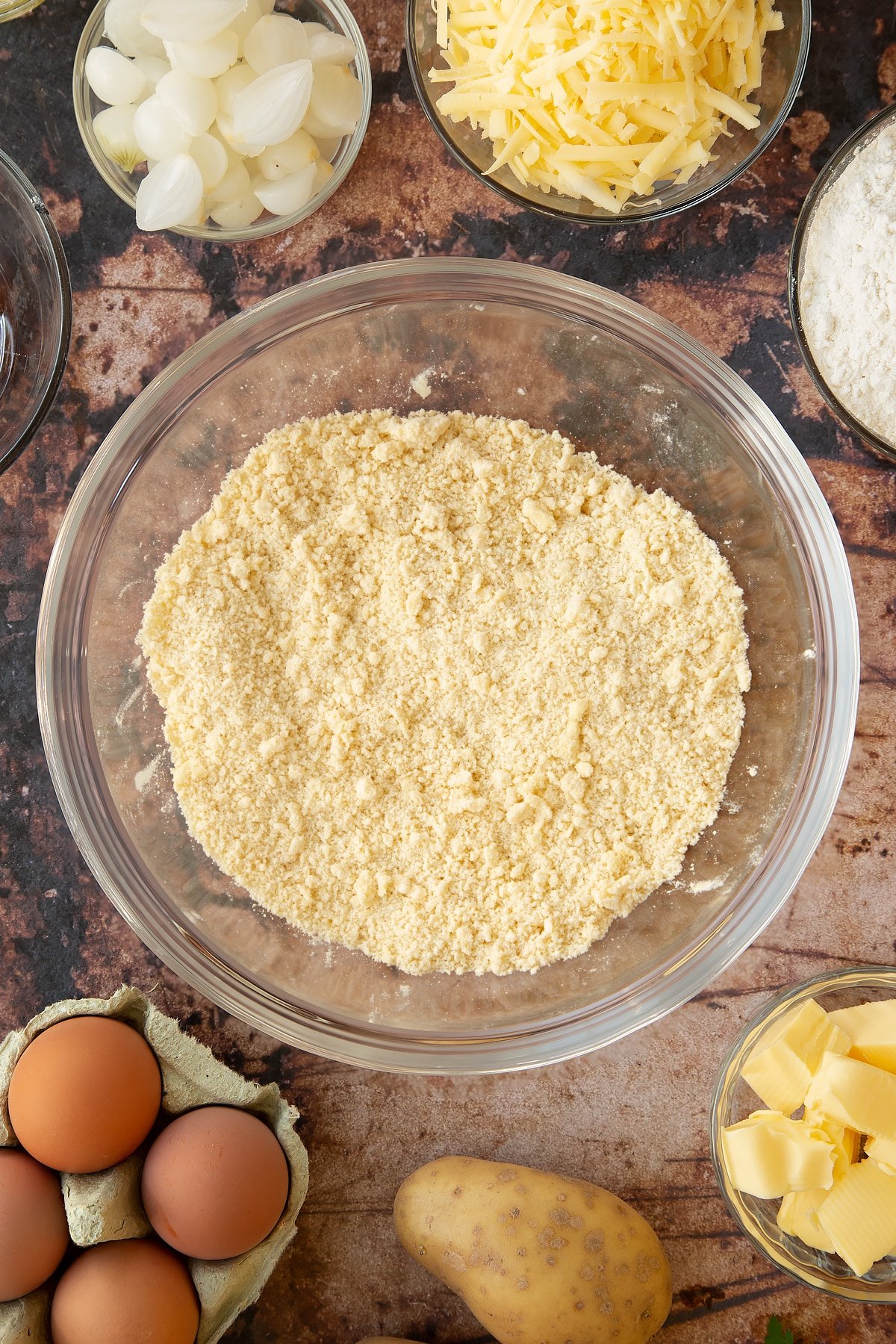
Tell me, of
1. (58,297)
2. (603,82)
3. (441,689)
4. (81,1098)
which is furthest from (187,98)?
(81,1098)

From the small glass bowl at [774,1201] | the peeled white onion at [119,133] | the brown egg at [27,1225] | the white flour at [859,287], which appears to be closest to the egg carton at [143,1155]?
the brown egg at [27,1225]

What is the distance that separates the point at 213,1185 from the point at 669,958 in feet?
2.32

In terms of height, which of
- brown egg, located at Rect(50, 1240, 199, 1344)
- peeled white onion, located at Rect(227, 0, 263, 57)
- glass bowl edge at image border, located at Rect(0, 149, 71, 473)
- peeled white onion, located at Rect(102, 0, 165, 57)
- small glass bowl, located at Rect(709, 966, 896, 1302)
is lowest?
brown egg, located at Rect(50, 1240, 199, 1344)

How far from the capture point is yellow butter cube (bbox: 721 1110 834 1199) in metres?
1.23

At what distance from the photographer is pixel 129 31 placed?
1.33m

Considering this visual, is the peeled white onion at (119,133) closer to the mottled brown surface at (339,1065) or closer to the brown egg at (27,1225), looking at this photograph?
the mottled brown surface at (339,1065)

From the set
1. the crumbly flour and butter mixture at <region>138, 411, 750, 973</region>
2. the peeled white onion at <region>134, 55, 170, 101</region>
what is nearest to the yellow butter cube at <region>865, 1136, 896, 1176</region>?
the crumbly flour and butter mixture at <region>138, 411, 750, 973</region>

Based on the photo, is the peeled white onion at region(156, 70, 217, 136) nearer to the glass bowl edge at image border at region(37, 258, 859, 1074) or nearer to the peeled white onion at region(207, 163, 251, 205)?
the peeled white onion at region(207, 163, 251, 205)

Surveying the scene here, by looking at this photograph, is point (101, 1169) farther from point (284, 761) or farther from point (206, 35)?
point (206, 35)

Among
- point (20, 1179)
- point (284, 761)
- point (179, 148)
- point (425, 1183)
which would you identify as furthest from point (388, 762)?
point (179, 148)

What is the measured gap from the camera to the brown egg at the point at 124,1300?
1.27 metres

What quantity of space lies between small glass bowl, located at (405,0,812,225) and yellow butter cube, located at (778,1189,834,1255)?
1.34m

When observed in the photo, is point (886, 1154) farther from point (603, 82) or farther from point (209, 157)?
point (209, 157)

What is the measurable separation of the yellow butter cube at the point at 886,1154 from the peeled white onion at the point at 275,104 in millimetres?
1533
